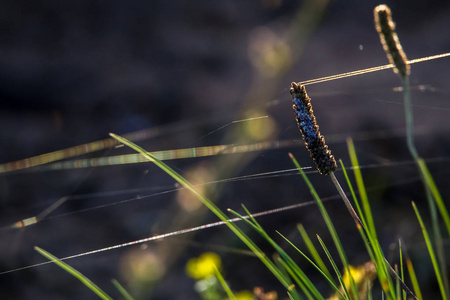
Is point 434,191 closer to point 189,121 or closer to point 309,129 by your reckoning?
point 309,129

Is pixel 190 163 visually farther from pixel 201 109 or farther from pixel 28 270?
pixel 28 270

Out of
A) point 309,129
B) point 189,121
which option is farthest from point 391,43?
point 189,121

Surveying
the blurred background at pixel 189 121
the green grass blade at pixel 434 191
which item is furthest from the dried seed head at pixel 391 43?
the blurred background at pixel 189 121

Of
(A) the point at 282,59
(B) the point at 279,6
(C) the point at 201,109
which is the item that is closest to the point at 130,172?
(C) the point at 201,109

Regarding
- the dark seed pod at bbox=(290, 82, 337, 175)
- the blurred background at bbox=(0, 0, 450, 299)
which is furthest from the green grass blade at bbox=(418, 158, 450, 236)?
the blurred background at bbox=(0, 0, 450, 299)

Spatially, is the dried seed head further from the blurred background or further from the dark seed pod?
the blurred background

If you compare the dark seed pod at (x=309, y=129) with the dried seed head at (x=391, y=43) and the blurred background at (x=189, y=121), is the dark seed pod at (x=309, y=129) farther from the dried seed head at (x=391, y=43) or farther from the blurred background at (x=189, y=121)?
the blurred background at (x=189, y=121)
